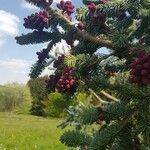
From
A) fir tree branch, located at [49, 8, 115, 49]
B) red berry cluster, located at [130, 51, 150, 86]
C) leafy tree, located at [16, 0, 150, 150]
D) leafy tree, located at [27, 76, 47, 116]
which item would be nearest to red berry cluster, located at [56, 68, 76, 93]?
leafy tree, located at [16, 0, 150, 150]

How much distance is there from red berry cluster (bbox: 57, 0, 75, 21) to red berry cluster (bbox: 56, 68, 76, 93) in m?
0.50

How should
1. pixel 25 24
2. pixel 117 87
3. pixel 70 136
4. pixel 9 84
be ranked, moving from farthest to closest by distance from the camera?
pixel 9 84 → pixel 25 24 → pixel 70 136 → pixel 117 87

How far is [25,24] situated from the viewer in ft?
11.7

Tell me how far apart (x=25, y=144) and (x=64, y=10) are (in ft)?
85.5

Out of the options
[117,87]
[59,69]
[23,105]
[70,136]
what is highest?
[23,105]

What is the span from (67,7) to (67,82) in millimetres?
705

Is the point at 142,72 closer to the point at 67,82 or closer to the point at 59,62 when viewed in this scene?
the point at 67,82

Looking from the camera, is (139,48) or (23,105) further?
(23,105)

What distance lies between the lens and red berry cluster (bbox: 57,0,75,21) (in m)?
3.87

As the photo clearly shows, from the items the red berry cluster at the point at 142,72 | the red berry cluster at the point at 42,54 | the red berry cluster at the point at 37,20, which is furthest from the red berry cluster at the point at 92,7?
the red berry cluster at the point at 142,72

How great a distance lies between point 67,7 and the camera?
391 cm

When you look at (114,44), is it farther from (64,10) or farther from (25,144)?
(25,144)

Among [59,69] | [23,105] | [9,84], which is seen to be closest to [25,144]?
[59,69]

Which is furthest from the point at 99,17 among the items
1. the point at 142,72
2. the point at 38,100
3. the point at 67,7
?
the point at 38,100
